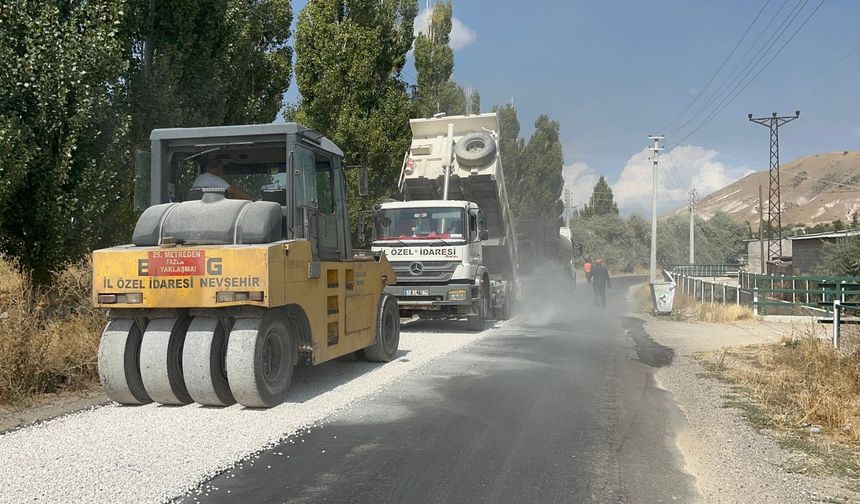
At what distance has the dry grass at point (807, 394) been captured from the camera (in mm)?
5863

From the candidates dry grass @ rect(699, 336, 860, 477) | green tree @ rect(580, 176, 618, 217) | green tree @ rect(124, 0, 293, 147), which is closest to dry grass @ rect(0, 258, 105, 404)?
green tree @ rect(124, 0, 293, 147)

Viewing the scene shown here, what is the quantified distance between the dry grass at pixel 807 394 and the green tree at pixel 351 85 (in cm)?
1125

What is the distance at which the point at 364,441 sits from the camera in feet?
19.0

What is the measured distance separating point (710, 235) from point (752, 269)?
3170 centimetres

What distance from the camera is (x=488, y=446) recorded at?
566 centimetres

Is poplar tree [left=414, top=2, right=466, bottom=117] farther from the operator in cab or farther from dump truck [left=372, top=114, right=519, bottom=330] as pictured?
the operator in cab

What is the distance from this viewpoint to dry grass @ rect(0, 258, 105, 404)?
23.7ft

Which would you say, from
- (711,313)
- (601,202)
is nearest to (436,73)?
(711,313)

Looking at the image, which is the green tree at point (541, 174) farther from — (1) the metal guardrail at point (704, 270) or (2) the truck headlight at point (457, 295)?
(2) the truck headlight at point (457, 295)

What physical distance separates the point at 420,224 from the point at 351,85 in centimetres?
677

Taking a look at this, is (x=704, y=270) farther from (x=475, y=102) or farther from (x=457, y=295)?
(x=457, y=295)

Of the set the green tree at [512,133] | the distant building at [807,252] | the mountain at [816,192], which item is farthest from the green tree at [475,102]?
the mountain at [816,192]

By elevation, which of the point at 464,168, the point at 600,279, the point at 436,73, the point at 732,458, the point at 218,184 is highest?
the point at 436,73

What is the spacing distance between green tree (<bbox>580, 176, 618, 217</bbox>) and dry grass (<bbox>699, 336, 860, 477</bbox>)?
275 feet
